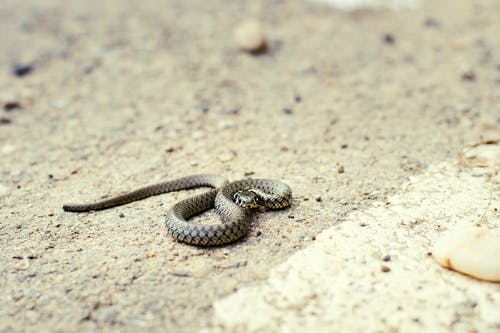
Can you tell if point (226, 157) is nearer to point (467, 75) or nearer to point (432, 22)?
point (467, 75)

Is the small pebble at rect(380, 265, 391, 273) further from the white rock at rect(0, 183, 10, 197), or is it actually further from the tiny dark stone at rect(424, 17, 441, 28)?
the tiny dark stone at rect(424, 17, 441, 28)

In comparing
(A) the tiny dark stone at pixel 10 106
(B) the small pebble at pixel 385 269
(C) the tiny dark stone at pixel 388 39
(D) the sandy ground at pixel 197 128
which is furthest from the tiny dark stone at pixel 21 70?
(B) the small pebble at pixel 385 269

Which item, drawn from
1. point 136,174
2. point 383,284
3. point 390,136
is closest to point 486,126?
point 390,136

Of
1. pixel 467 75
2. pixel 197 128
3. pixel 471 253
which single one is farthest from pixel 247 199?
pixel 467 75

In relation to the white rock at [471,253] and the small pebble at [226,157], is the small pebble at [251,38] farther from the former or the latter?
the white rock at [471,253]

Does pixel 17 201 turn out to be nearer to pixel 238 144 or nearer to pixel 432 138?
pixel 238 144

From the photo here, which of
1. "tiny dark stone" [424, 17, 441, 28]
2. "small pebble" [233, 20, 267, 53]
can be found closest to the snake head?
"small pebble" [233, 20, 267, 53]
